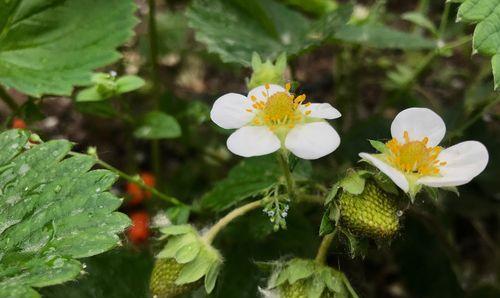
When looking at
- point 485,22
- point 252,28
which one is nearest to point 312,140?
point 485,22

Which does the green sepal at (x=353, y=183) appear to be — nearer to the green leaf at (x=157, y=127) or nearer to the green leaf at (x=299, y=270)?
the green leaf at (x=299, y=270)

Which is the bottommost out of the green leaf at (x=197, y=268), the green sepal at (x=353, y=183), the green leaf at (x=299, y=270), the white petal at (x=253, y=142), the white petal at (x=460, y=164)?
the green leaf at (x=197, y=268)

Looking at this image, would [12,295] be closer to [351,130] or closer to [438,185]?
[438,185]

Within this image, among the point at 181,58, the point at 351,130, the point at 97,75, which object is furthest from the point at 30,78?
the point at 181,58

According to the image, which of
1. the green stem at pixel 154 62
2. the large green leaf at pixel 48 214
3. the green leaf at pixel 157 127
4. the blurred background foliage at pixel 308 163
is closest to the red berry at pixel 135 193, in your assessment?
the blurred background foliage at pixel 308 163

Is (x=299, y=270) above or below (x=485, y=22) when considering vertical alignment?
below

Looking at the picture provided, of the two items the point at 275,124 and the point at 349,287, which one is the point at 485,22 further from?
the point at 349,287

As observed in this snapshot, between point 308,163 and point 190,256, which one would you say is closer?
point 190,256
